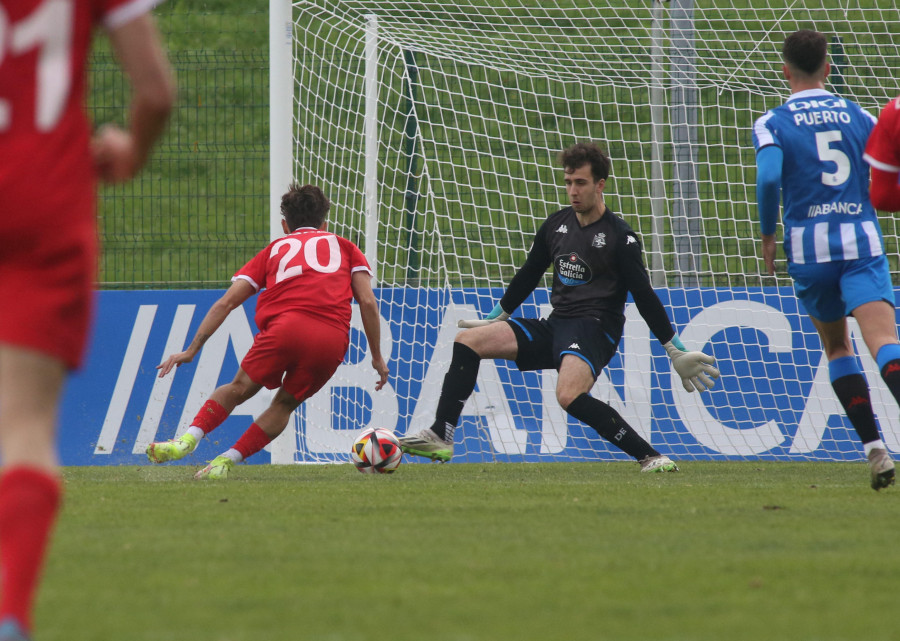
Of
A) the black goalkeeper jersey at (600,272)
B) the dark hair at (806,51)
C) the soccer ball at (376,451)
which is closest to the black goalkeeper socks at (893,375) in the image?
the dark hair at (806,51)

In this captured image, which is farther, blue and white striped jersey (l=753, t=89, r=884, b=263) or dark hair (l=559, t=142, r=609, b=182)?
dark hair (l=559, t=142, r=609, b=182)

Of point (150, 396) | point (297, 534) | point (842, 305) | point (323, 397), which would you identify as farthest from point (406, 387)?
point (297, 534)

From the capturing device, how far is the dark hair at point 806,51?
17.7ft

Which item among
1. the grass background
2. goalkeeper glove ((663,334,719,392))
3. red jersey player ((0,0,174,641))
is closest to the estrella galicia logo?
goalkeeper glove ((663,334,719,392))

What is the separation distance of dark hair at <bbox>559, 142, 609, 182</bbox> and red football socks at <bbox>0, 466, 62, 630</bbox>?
4.83 m

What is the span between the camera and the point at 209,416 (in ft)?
21.1

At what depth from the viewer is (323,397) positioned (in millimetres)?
8164

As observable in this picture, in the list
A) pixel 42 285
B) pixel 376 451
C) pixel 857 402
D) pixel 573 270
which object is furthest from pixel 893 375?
pixel 42 285

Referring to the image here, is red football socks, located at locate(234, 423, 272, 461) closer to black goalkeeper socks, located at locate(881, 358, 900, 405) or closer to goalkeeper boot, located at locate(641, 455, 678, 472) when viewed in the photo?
goalkeeper boot, located at locate(641, 455, 678, 472)

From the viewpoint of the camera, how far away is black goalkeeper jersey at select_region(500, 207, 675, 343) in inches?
259

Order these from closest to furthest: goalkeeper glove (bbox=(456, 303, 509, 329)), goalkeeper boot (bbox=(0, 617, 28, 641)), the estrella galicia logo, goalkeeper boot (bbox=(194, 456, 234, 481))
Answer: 1. goalkeeper boot (bbox=(0, 617, 28, 641))
2. goalkeeper boot (bbox=(194, 456, 234, 481))
3. the estrella galicia logo
4. goalkeeper glove (bbox=(456, 303, 509, 329))

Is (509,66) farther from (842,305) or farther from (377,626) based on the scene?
(377,626)

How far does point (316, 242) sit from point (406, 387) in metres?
1.82

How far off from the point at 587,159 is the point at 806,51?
1527 mm
